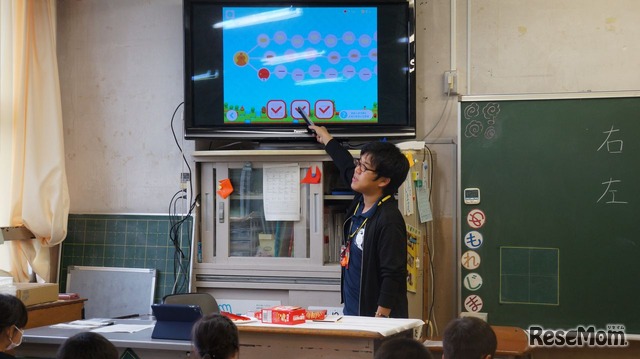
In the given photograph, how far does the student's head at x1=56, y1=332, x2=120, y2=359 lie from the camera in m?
2.26

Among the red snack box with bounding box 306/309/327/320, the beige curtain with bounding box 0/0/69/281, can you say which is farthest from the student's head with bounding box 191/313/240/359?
the beige curtain with bounding box 0/0/69/281

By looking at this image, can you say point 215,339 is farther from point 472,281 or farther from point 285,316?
point 472,281

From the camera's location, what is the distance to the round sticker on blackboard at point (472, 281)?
433 cm

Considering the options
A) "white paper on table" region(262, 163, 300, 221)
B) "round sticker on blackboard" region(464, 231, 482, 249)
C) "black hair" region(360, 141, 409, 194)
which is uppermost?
"black hair" region(360, 141, 409, 194)

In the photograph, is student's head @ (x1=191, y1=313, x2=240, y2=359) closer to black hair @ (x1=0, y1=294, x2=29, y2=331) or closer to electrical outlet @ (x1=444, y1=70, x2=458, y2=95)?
black hair @ (x1=0, y1=294, x2=29, y2=331)

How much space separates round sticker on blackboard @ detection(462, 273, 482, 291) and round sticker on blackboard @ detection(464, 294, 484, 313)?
0.05 metres

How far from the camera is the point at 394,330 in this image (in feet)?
8.87

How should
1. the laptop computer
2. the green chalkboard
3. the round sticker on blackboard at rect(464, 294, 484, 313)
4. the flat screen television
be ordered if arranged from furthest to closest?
the flat screen television < the round sticker on blackboard at rect(464, 294, 484, 313) < the green chalkboard < the laptop computer

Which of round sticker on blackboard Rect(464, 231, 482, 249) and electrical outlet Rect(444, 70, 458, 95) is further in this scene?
electrical outlet Rect(444, 70, 458, 95)

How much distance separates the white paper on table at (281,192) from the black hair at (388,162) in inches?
45.8

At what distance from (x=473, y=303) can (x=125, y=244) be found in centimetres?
215

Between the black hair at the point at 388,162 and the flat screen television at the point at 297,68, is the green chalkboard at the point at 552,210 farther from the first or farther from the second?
the black hair at the point at 388,162

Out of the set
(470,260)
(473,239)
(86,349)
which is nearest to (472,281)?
(470,260)

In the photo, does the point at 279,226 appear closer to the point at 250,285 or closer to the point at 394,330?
the point at 250,285
